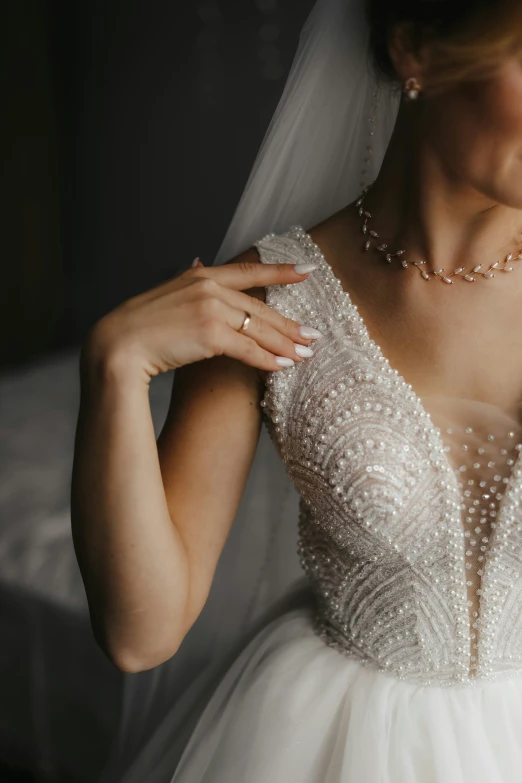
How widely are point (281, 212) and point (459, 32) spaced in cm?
39

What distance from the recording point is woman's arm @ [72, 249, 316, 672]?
2.39 ft

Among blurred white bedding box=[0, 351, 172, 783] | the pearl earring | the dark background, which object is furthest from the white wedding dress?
the dark background

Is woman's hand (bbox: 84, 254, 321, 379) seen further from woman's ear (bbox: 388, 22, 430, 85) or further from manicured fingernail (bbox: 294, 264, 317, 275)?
woman's ear (bbox: 388, 22, 430, 85)

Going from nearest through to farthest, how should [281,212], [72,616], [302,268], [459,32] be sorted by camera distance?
[459,32] < [302,268] < [281,212] < [72,616]

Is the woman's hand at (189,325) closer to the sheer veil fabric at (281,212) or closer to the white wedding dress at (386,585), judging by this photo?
the white wedding dress at (386,585)

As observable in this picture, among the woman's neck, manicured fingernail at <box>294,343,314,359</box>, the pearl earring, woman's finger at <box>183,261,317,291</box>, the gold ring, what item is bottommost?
manicured fingernail at <box>294,343,314,359</box>

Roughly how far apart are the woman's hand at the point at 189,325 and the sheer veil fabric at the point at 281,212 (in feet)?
0.90

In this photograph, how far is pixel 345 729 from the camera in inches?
31.8

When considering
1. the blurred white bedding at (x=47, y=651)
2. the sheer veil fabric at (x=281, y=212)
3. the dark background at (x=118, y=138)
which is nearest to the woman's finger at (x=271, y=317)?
the sheer veil fabric at (x=281, y=212)

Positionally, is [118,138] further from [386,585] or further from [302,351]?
[386,585]

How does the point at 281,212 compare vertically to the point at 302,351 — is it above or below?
above

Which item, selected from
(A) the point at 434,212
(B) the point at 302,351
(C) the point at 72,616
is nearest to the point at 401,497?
(B) the point at 302,351

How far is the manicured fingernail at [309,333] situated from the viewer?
80 centimetres

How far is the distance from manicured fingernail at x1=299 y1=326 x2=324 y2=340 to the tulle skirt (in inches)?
15.6
